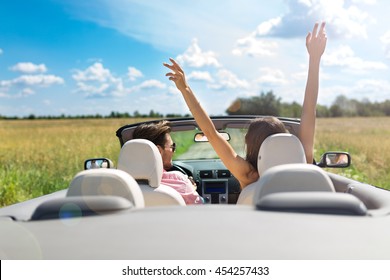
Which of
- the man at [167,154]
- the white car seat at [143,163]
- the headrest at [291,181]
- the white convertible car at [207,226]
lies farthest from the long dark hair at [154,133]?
the headrest at [291,181]

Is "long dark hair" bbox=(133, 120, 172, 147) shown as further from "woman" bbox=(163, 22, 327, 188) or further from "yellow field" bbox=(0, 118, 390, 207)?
"yellow field" bbox=(0, 118, 390, 207)

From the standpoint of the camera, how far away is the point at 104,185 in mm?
2605

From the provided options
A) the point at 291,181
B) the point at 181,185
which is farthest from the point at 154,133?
the point at 291,181

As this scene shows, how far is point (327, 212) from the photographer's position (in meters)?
2.20

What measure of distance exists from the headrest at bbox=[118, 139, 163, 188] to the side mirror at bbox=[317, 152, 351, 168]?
2015 millimetres

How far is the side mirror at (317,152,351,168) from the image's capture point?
17.2ft

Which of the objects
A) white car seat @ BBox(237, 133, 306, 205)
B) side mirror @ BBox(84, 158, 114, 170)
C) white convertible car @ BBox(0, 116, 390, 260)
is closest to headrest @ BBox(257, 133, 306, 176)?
white car seat @ BBox(237, 133, 306, 205)

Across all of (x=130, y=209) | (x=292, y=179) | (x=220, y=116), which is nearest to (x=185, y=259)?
(x=130, y=209)

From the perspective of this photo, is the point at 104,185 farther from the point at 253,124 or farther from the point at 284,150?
the point at 253,124

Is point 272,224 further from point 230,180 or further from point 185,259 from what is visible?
point 230,180

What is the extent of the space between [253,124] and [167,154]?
3.03ft

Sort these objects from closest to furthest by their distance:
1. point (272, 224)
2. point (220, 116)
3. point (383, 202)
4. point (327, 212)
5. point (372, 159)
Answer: point (272, 224), point (327, 212), point (383, 202), point (220, 116), point (372, 159)
